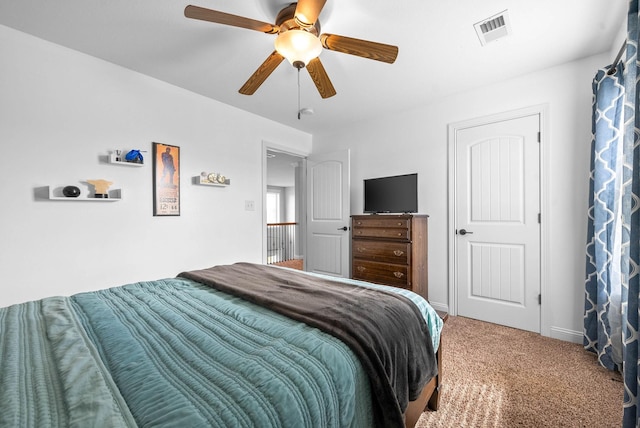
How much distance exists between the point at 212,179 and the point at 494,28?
294cm

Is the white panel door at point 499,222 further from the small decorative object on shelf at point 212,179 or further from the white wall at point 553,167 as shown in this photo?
the small decorative object on shelf at point 212,179

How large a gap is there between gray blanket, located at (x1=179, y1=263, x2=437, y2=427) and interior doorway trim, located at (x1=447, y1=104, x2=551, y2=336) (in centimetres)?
201

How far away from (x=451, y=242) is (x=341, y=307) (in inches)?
94.6

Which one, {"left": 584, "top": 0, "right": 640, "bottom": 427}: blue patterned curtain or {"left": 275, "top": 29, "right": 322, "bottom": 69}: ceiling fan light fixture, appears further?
{"left": 584, "top": 0, "right": 640, "bottom": 427}: blue patterned curtain

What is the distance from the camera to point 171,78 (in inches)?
110

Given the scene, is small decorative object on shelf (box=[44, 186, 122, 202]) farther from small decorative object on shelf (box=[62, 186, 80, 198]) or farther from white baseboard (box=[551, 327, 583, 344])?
white baseboard (box=[551, 327, 583, 344])

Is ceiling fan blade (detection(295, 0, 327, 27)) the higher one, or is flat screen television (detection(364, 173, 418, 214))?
ceiling fan blade (detection(295, 0, 327, 27))

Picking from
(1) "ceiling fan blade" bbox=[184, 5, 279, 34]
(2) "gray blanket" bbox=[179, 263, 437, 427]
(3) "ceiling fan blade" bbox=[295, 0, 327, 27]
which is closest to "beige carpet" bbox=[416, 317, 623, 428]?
(2) "gray blanket" bbox=[179, 263, 437, 427]

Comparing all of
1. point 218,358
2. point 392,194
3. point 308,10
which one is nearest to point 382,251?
point 392,194

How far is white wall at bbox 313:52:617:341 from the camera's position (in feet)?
8.11

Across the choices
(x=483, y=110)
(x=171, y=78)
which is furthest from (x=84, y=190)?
(x=483, y=110)

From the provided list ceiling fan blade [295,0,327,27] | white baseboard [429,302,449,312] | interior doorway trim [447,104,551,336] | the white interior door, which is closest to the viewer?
ceiling fan blade [295,0,327,27]

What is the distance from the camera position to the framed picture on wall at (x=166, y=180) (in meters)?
2.77

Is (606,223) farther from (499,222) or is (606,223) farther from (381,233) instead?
(381,233)
